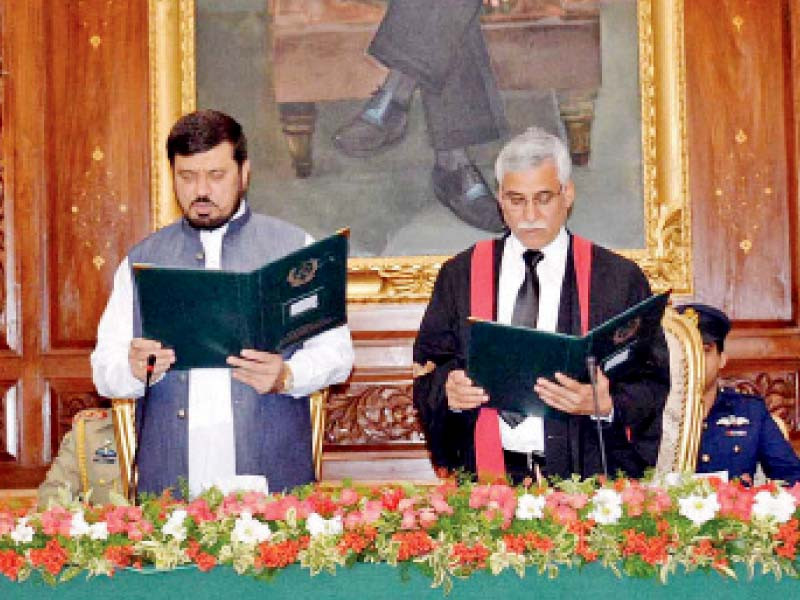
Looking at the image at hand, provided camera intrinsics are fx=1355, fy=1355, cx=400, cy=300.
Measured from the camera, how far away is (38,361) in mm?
5465

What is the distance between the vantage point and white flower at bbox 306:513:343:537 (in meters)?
2.63

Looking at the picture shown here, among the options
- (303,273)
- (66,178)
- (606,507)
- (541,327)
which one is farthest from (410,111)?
(606,507)

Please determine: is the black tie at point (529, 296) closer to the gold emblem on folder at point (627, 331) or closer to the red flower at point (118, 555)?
the gold emblem on folder at point (627, 331)

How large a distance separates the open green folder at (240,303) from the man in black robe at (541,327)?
1.20ft

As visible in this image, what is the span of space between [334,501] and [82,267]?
302 centimetres

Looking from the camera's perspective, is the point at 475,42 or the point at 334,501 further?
the point at 475,42

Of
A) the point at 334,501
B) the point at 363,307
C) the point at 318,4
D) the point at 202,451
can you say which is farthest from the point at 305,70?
the point at 334,501

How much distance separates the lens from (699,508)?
2.64m

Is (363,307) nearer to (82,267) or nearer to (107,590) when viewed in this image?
(82,267)

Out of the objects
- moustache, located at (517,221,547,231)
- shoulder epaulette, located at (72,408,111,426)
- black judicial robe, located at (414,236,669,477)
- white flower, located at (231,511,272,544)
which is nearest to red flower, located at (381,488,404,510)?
white flower, located at (231,511,272,544)

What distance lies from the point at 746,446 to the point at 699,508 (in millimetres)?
1709

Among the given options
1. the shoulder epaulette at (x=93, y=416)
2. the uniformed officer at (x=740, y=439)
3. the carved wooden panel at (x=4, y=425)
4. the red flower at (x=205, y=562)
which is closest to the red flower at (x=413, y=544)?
the red flower at (x=205, y=562)

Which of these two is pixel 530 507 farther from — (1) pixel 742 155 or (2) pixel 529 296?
(1) pixel 742 155

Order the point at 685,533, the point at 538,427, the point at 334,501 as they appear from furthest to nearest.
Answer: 1. the point at 538,427
2. the point at 334,501
3. the point at 685,533
